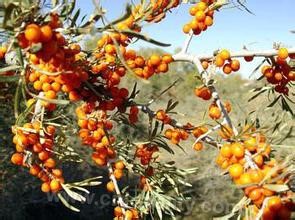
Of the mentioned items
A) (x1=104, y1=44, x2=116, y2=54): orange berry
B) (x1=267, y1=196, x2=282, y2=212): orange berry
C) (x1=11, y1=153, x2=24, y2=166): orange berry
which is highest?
(x1=104, y1=44, x2=116, y2=54): orange berry

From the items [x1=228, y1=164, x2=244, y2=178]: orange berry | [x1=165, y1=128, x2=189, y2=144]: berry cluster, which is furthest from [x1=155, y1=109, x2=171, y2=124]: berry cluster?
[x1=228, y1=164, x2=244, y2=178]: orange berry

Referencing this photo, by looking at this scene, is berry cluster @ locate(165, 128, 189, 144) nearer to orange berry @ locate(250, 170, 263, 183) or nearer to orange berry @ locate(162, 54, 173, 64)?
orange berry @ locate(162, 54, 173, 64)

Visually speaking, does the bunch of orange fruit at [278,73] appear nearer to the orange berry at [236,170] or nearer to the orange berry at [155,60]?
the orange berry at [155,60]

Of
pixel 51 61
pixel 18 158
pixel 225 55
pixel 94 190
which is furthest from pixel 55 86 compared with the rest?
pixel 94 190

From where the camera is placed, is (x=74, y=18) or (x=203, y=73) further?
(x=203, y=73)

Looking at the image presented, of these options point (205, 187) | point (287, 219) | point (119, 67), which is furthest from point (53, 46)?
point (205, 187)

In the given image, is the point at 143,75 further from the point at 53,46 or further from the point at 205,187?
the point at 205,187

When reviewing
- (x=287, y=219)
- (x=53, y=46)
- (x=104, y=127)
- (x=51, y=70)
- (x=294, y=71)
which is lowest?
(x=104, y=127)

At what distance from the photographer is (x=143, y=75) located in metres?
1.59

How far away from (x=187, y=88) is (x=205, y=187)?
2053 centimetres

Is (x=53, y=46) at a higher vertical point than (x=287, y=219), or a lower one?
higher

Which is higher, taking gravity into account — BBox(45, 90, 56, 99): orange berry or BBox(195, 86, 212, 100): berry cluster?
BBox(45, 90, 56, 99): orange berry

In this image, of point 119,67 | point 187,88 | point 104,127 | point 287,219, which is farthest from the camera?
point 187,88

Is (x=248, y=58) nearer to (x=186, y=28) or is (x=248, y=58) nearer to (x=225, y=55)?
(x=225, y=55)
